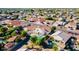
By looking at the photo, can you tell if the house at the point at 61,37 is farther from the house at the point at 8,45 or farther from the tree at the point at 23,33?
the house at the point at 8,45

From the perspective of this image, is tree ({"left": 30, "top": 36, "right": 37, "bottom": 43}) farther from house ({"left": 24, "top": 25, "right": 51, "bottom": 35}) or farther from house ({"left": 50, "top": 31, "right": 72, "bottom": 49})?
house ({"left": 50, "top": 31, "right": 72, "bottom": 49})

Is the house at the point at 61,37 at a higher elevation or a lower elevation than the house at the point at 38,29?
lower

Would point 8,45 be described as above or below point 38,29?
below

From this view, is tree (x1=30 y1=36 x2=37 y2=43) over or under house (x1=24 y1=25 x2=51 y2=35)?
under

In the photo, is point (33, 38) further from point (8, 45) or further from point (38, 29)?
point (8, 45)

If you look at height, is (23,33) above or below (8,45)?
above

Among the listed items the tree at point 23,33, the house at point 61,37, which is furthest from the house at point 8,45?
the house at point 61,37

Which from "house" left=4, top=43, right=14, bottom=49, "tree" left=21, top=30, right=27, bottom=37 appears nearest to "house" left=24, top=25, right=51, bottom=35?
"tree" left=21, top=30, right=27, bottom=37

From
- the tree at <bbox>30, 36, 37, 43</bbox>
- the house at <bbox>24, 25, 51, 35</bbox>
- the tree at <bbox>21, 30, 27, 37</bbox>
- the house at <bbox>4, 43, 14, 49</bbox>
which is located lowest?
the house at <bbox>4, 43, 14, 49</bbox>

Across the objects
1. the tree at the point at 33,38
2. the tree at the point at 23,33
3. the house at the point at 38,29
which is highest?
the house at the point at 38,29

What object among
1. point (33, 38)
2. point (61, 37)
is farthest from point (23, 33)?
point (61, 37)
